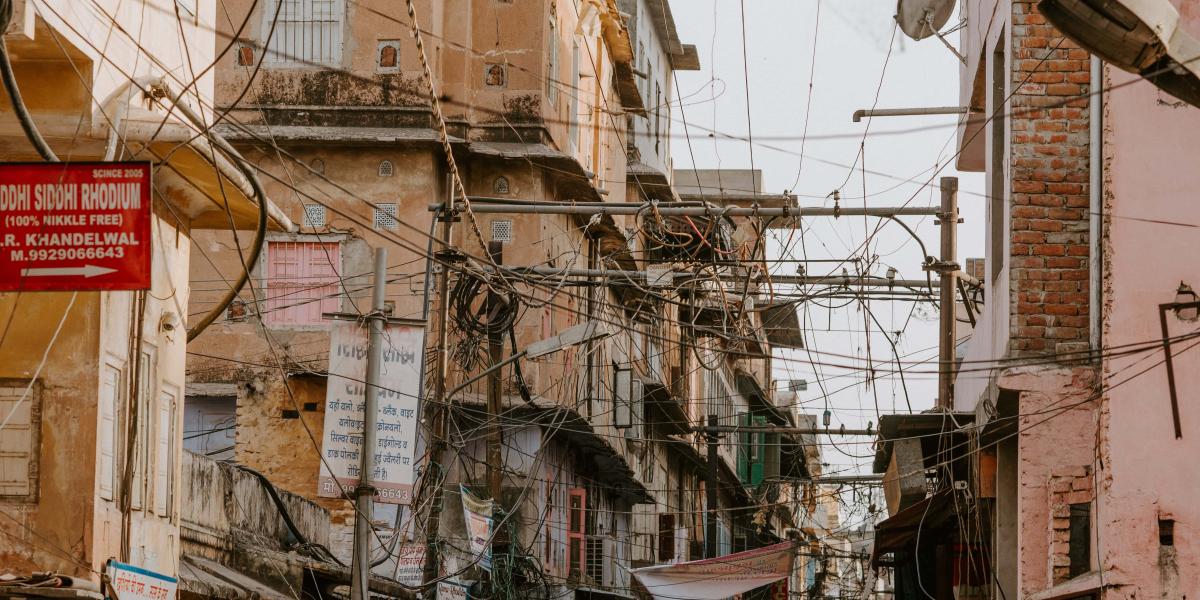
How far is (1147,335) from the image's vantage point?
33.2 ft

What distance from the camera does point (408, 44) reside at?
24.9 meters

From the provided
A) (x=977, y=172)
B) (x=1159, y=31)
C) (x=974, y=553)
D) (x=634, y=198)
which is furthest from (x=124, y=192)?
(x=634, y=198)

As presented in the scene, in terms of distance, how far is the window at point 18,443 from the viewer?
37.0ft

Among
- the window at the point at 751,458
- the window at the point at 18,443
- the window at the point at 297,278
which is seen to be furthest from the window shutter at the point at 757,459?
the window at the point at 18,443

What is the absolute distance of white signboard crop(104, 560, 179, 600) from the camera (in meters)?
11.2

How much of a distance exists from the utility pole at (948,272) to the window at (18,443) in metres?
9.67

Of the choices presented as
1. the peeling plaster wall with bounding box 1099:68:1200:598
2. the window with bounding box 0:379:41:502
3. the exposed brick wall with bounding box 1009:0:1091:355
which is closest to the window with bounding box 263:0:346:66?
the window with bounding box 0:379:41:502

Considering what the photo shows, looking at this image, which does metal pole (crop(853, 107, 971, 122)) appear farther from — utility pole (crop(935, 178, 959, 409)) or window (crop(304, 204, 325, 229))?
window (crop(304, 204, 325, 229))

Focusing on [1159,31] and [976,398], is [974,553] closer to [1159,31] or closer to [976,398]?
[976,398]

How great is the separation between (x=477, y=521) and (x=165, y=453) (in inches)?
221

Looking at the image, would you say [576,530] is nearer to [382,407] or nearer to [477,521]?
[477,521]

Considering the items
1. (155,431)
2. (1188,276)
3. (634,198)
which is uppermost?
(634,198)

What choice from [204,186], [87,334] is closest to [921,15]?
[204,186]

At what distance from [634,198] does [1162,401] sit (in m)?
27.9
